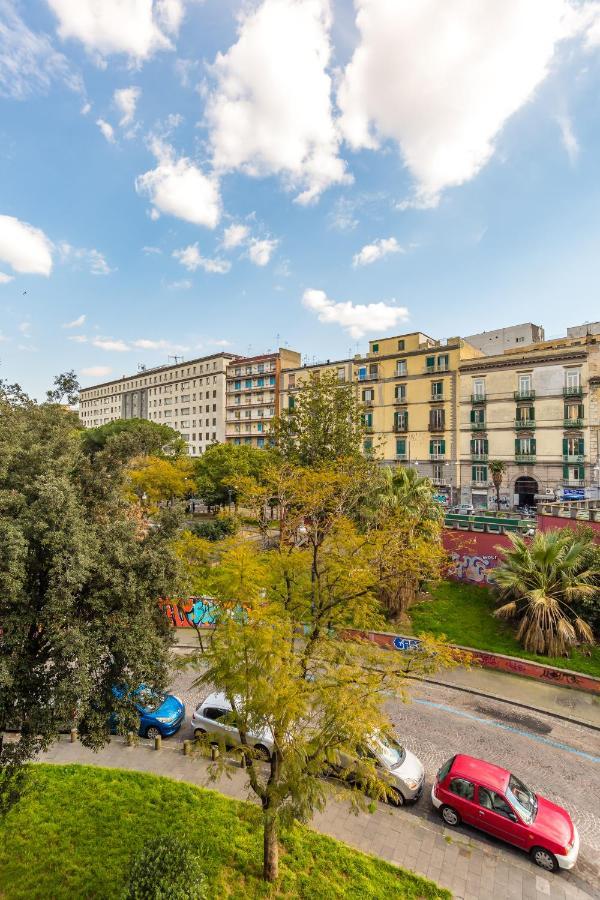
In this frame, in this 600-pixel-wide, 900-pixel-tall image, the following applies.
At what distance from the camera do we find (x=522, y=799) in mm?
10773

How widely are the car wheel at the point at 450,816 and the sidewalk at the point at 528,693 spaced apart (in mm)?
5460

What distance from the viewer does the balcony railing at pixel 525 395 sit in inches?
1693

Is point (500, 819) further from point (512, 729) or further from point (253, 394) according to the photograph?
point (253, 394)

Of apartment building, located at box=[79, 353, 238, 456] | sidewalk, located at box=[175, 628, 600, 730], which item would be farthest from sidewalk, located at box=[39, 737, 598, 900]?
apartment building, located at box=[79, 353, 238, 456]

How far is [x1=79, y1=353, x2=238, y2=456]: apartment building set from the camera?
8131cm

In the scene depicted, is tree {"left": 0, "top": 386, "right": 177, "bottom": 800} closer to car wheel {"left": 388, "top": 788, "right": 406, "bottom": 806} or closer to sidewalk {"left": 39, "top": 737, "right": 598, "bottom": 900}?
sidewalk {"left": 39, "top": 737, "right": 598, "bottom": 900}

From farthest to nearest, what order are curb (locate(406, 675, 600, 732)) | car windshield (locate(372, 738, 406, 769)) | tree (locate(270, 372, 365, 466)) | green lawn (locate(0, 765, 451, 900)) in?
tree (locate(270, 372, 365, 466))
curb (locate(406, 675, 600, 732))
car windshield (locate(372, 738, 406, 769))
green lawn (locate(0, 765, 451, 900))

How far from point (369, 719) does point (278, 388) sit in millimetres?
66017

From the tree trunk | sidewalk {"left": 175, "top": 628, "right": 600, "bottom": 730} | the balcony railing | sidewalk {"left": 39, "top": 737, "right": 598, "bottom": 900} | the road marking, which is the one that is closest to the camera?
the tree trunk

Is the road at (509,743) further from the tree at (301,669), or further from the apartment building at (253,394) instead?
the apartment building at (253,394)

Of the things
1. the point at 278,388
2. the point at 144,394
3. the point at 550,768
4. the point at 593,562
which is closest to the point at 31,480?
the point at 550,768

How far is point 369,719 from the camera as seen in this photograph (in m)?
8.13

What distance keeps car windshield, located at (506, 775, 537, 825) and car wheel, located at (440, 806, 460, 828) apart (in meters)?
1.36

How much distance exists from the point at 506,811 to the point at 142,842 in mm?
7928
